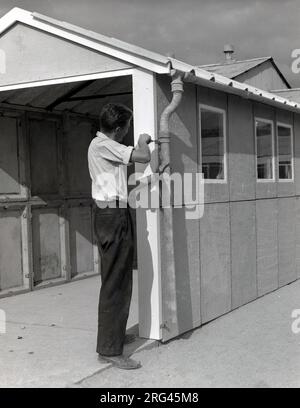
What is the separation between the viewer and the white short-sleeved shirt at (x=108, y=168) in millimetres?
4578

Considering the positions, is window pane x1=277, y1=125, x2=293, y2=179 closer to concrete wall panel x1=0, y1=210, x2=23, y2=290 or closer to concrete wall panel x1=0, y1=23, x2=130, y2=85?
concrete wall panel x1=0, y1=23, x2=130, y2=85

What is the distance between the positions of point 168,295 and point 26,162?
10.2 feet

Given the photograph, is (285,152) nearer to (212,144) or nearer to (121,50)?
(212,144)

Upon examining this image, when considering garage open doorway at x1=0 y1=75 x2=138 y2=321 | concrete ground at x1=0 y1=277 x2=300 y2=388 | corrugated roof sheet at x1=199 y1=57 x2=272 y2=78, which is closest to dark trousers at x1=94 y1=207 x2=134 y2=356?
concrete ground at x1=0 y1=277 x2=300 y2=388

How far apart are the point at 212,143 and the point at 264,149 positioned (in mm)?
1646

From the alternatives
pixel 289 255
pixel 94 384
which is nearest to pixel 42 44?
pixel 94 384

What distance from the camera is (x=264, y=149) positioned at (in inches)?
302

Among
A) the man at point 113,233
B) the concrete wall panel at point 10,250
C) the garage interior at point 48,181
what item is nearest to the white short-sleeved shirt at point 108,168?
the man at point 113,233

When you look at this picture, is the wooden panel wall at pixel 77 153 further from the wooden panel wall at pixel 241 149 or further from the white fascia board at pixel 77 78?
the wooden panel wall at pixel 241 149

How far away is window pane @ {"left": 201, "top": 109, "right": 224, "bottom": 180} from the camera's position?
6090 mm

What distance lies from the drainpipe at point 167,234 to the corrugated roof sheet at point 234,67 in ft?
32.5

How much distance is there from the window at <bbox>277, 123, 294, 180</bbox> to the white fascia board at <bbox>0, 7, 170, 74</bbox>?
3.62 metres

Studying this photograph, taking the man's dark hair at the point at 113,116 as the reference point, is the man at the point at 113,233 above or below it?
below

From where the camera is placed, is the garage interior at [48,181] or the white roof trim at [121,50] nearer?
the white roof trim at [121,50]
